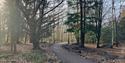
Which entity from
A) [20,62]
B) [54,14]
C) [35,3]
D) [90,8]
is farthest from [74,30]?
[20,62]

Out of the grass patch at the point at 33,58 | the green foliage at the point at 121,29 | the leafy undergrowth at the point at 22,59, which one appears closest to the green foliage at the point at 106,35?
the green foliage at the point at 121,29

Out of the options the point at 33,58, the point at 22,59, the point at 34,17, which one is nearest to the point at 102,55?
the point at 34,17

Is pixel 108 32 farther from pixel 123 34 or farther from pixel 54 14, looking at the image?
pixel 54 14

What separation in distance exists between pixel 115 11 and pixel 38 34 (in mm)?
20198

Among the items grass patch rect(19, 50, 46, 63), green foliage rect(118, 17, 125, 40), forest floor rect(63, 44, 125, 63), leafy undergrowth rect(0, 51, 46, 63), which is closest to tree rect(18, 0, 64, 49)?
forest floor rect(63, 44, 125, 63)

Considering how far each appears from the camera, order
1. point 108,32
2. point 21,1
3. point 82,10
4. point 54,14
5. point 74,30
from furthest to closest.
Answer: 1. point 108,32
2. point 74,30
3. point 82,10
4. point 54,14
5. point 21,1

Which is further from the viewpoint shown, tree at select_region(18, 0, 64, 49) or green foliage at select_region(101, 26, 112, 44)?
green foliage at select_region(101, 26, 112, 44)

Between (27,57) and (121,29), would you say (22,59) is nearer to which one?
(27,57)

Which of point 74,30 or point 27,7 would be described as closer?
point 27,7

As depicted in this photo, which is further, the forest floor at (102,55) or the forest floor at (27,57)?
the forest floor at (102,55)

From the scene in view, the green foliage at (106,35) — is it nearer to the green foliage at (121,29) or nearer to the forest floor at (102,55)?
the green foliage at (121,29)

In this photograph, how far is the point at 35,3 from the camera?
2581 centimetres

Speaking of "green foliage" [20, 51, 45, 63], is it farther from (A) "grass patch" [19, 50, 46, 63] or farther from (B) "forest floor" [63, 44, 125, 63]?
(B) "forest floor" [63, 44, 125, 63]

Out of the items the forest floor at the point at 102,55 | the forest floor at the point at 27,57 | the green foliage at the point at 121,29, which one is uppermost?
the green foliage at the point at 121,29
